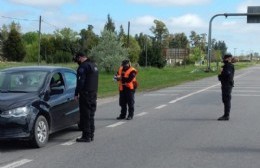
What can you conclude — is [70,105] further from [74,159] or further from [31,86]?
[74,159]

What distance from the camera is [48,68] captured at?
1070 cm

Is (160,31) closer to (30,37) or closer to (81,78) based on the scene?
(30,37)

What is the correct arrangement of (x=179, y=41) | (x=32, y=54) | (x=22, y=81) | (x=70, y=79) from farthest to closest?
1. (x=179, y=41)
2. (x=32, y=54)
3. (x=70, y=79)
4. (x=22, y=81)

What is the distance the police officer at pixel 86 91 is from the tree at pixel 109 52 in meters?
43.5

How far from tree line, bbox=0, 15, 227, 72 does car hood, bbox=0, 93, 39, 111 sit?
29.4 m

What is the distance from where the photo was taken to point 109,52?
2179 inches

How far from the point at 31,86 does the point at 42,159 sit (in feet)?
6.73

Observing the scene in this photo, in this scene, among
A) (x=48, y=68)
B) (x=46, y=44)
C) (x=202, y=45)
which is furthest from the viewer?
(x=202, y=45)

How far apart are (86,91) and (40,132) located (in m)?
1.16

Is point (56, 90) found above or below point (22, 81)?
below

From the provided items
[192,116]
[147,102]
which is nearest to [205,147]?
[192,116]

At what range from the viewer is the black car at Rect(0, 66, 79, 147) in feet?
29.4

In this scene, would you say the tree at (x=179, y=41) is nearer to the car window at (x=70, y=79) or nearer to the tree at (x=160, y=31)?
the tree at (x=160, y=31)

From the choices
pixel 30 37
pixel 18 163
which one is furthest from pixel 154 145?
pixel 30 37
